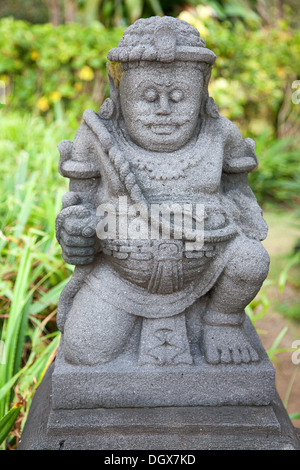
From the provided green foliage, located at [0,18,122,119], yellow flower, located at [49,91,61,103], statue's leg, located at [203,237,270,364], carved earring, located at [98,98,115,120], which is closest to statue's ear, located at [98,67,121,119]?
carved earring, located at [98,98,115,120]

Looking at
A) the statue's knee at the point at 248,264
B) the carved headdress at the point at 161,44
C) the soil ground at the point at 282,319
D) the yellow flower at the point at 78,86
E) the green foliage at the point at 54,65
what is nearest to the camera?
the carved headdress at the point at 161,44

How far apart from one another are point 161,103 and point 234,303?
0.81 metres

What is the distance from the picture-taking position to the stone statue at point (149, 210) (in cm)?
165

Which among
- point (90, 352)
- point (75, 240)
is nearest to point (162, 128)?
point (75, 240)

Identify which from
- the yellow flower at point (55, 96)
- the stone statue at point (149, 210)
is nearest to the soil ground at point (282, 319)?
the stone statue at point (149, 210)

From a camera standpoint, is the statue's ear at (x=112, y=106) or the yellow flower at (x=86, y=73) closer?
the statue's ear at (x=112, y=106)

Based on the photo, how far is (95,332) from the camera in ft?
5.54

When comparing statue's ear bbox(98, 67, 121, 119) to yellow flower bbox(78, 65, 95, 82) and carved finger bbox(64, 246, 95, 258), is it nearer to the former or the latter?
carved finger bbox(64, 246, 95, 258)

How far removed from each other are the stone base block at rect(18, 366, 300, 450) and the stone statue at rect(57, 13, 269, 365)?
19cm

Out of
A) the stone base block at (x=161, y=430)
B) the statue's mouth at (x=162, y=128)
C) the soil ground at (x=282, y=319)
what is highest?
the statue's mouth at (x=162, y=128)

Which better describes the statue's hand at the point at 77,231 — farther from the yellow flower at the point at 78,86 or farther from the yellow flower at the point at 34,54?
the yellow flower at the point at 34,54

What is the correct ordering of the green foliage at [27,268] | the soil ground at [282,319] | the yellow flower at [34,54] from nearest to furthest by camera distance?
the green foliage at [27,268], the soil ground at [282,319], the yellow flower at [34,54]

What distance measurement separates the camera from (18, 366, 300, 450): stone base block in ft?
5.23

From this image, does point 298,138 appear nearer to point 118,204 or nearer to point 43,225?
point 43,225
